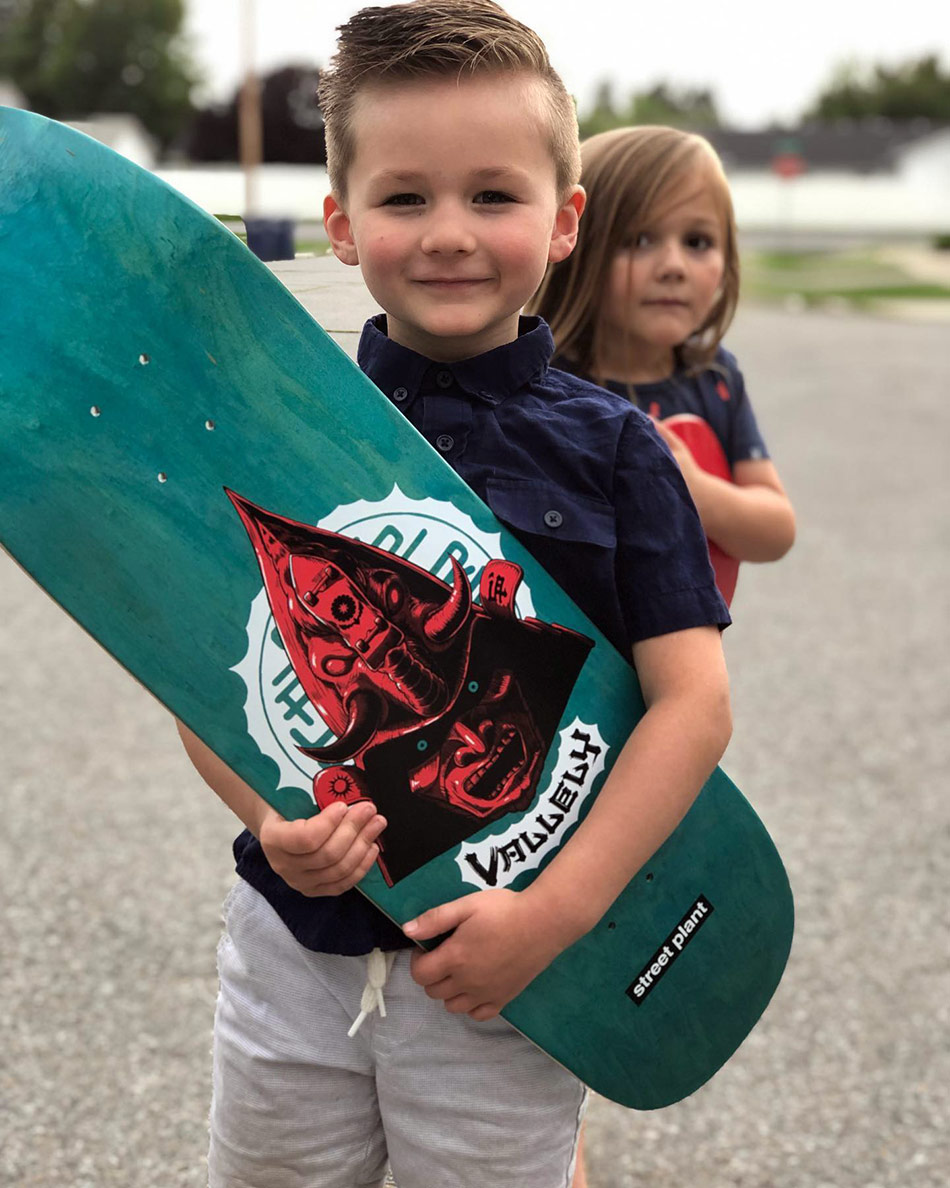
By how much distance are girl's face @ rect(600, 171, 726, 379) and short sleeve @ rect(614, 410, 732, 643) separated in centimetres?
72

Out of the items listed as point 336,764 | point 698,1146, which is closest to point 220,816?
point 698,1146

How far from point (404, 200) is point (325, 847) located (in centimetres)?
60

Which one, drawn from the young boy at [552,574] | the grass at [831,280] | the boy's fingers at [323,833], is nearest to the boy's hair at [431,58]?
the young boy at [552,574]

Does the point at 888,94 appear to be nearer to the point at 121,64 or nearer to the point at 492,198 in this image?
the point at 121,64

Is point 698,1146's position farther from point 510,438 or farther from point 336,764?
point 510,438

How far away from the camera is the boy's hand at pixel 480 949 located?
4.02ft

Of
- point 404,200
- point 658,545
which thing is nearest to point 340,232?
point 404,200

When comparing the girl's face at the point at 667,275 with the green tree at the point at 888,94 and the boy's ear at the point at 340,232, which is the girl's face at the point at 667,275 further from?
the green tree at the point at 888,94

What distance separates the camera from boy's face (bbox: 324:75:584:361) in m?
1.19

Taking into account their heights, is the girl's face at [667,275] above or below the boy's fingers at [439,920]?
above

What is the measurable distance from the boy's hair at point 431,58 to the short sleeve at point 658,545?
28 centimetres

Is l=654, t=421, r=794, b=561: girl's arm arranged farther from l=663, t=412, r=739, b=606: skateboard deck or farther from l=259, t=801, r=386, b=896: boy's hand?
l=259, t=801, r=386, b=896: boy's hand

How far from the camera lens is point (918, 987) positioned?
2.77 metres

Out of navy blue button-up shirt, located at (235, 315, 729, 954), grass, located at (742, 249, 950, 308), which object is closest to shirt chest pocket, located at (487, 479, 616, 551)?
navy blue button-up shirt, located at (235, 315, 729, 954)
